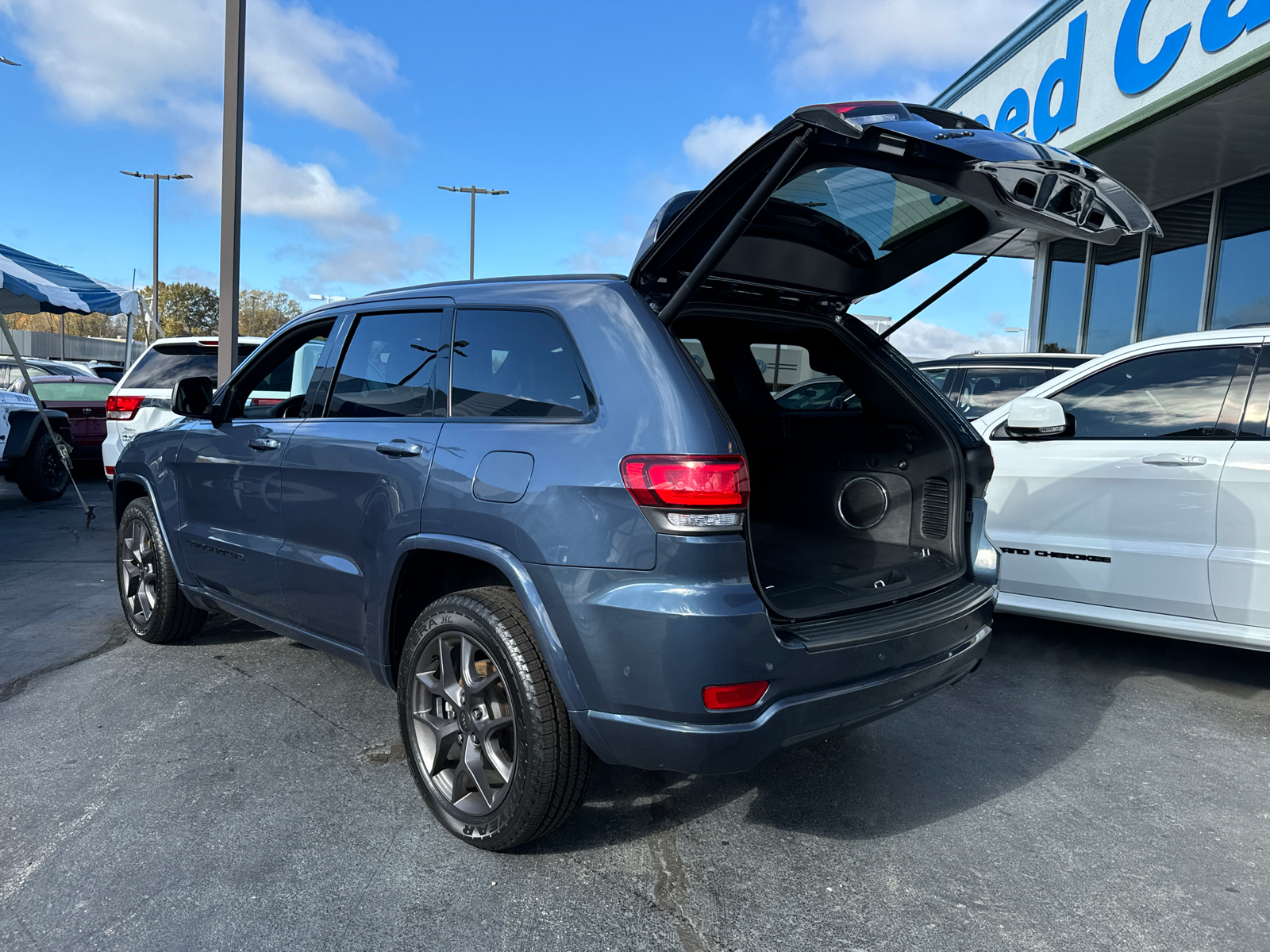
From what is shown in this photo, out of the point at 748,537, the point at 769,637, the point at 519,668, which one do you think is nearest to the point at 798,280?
the point at 748,537

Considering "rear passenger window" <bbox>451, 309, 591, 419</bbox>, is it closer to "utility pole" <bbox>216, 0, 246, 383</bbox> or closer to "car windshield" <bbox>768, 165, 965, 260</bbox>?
"car windshield" <bbox>768, 165, 965, 260</bbox>

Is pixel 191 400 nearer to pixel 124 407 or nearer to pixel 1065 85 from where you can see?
pixel 124 407

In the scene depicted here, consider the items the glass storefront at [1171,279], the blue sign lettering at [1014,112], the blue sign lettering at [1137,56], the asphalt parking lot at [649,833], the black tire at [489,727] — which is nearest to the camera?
the asphalt parking lot at [649,833]

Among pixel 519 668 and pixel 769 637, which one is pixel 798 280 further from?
pixel 519 668

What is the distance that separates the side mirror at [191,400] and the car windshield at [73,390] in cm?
955

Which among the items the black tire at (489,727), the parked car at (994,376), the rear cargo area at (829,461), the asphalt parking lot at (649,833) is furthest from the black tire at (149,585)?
the parked car at (994,376)

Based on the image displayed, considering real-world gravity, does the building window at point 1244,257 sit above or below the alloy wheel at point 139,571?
above

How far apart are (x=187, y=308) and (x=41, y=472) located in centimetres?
8783

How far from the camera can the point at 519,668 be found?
2535 mm

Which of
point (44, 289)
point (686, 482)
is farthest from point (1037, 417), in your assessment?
point (44, 289)

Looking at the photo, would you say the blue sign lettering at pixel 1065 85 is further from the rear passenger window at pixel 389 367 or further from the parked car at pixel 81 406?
the parked car at pixel 81 406

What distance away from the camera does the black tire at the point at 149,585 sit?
4.52 m

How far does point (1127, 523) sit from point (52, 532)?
28.9 ft

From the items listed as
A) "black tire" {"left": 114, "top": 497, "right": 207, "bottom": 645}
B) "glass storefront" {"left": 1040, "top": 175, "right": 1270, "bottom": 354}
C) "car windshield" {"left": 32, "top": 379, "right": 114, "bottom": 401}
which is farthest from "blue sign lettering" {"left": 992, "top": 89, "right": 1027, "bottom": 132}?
"car windshield" {"left": 32, "top": 379, "right": 114, "bottom": 401}
